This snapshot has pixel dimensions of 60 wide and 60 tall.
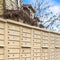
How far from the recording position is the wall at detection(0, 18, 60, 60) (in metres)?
7.15

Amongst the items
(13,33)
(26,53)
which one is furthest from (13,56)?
(26,53)

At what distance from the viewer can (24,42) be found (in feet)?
28.4

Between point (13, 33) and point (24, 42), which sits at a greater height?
point (13, 33)

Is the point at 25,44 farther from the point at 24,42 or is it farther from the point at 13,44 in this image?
the point at 13,44

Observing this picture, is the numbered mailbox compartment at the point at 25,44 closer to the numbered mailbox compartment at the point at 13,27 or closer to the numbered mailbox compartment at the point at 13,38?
the numbered mailbox compartment at the point at 13,38

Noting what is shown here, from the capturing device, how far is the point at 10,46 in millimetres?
7566

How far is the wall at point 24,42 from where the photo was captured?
7148 mm

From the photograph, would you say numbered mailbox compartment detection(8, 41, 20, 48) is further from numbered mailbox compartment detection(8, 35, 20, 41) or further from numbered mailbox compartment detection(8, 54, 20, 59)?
numbered mailbox compartment detection(8, 54, 20, 59)

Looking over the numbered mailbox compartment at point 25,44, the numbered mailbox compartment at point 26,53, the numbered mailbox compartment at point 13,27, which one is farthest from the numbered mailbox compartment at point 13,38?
the numbered mailbox compartment at point 26,53

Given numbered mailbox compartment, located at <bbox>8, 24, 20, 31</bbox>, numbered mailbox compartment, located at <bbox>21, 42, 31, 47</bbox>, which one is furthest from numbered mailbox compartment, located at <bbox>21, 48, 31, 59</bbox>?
numbered mailbox compartment, located at <bbox>8, 24, 20, 31</bbox>

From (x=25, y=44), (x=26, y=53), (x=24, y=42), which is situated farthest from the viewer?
(x=26, y=53)

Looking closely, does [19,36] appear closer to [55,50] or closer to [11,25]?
[11,25]

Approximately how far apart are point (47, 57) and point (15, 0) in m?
10.4

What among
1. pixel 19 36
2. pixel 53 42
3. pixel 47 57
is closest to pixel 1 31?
pixel 19 36
